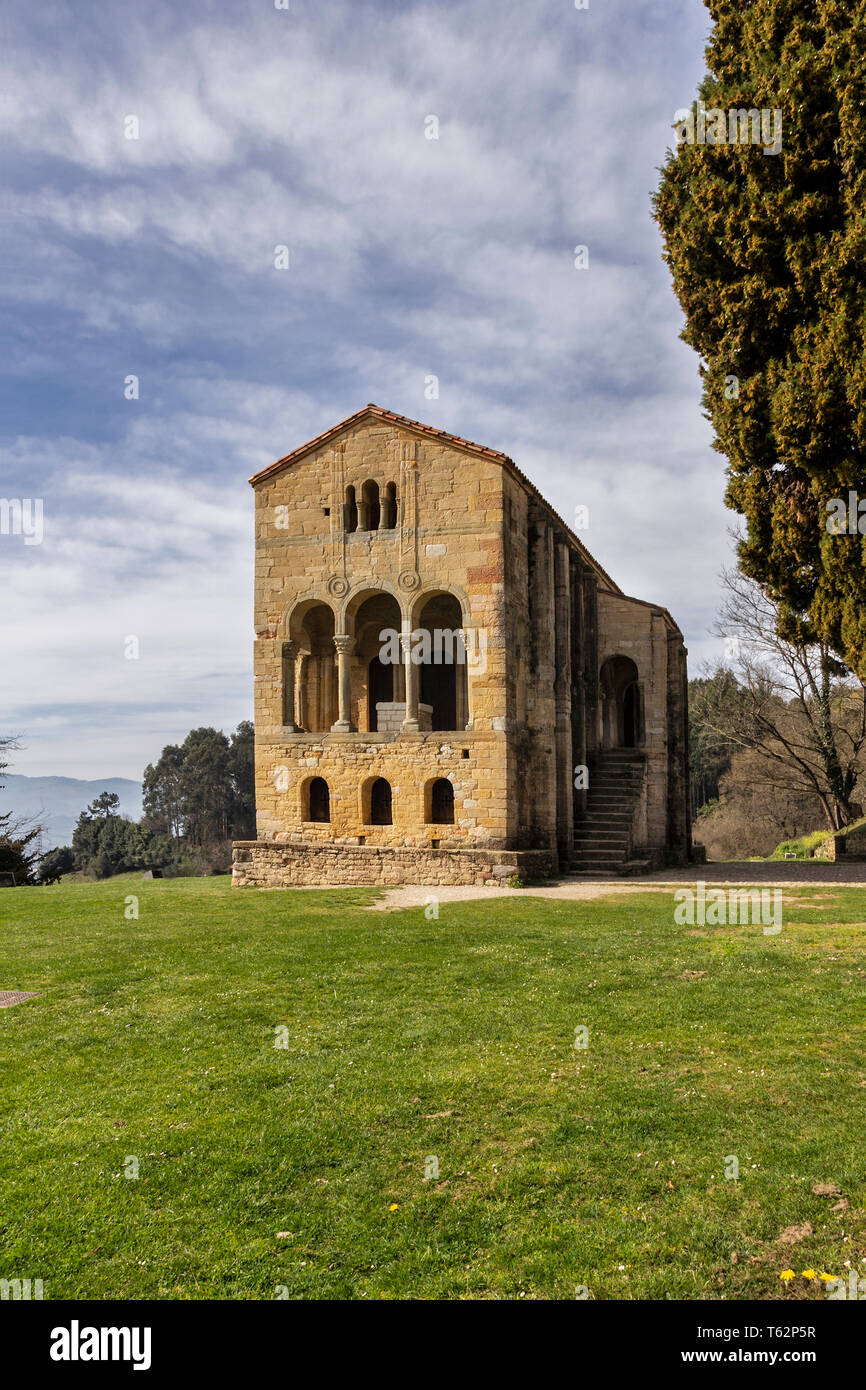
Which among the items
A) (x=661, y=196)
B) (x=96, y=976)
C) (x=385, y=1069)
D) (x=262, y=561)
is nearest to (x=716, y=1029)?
(x=385, y=1069)

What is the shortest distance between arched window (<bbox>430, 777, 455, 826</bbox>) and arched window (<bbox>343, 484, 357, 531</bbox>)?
680cm

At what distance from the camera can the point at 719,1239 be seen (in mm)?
4145

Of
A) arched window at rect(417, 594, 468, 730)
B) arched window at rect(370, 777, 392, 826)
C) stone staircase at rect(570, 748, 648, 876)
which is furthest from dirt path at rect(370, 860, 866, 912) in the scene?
arched window at rect(417, 594, 468, 730)

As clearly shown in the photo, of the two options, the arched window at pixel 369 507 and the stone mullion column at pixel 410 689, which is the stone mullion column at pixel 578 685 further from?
the arched window at pixel 369 507

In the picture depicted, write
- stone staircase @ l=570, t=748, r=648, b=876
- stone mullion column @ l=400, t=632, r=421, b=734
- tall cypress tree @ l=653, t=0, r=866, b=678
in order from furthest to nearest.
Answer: stone staircase @ l=570, t=748, r=648, b=876, stone mullion column @ l=400, t=632, r=421, b=734, tall cypress tree @ l=653, t=0, r=866, b=678

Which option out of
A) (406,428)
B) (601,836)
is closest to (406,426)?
(406,428)

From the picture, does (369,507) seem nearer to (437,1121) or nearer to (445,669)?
(445,669)

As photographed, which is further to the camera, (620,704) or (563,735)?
(620,704)

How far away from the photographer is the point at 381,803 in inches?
883

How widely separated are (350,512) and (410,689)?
4.91 meters

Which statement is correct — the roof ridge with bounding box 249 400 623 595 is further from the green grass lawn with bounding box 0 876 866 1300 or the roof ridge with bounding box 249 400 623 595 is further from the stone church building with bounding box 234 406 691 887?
the green grass lawn with bounding box 0 876 866 1300

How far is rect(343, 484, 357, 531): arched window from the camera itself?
2156 centimetres

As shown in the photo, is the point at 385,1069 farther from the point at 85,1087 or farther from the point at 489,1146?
the point at 85,1087
